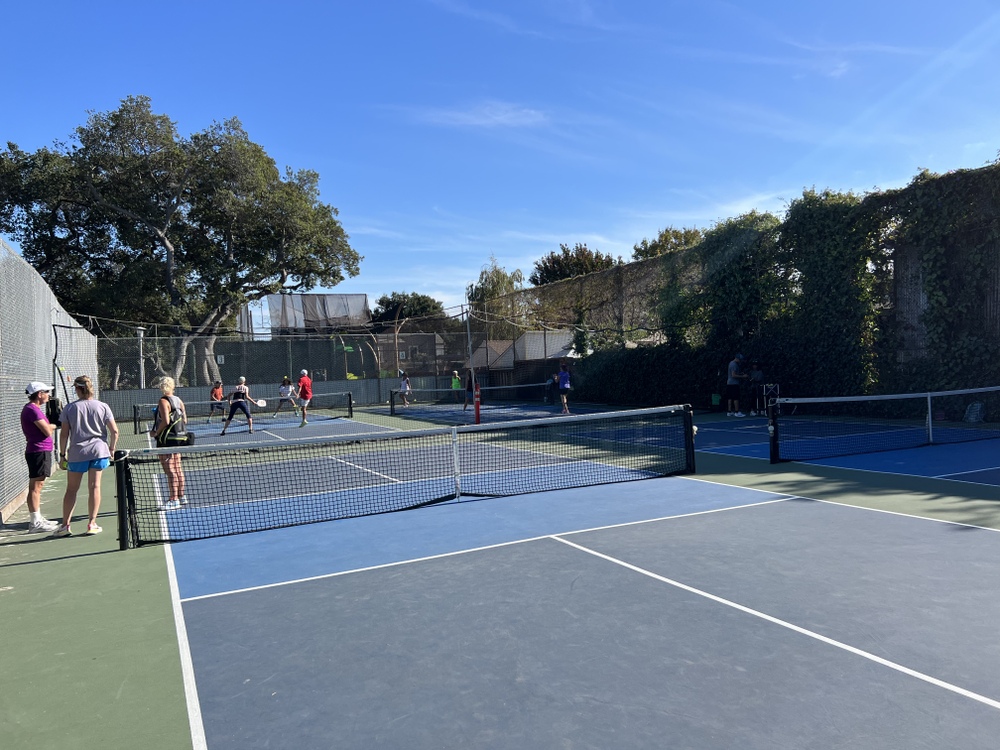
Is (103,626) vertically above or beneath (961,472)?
beneath

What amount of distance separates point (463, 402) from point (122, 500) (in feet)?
75.3

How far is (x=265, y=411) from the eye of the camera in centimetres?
2791

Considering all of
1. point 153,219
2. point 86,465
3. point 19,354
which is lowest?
point 86,465

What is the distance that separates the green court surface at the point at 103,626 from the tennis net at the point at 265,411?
13.8 meters

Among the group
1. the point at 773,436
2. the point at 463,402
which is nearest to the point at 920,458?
the point at 773,436

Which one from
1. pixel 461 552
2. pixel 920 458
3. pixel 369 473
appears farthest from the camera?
pixel 369 473

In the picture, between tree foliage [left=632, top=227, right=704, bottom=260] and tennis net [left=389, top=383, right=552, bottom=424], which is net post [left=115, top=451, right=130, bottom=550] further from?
tree foliage [left=632, top=227, right=704, bottom=260]

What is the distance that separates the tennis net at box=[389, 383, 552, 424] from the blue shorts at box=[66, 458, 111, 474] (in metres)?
13.7

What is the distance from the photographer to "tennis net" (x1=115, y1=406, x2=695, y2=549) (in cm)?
800

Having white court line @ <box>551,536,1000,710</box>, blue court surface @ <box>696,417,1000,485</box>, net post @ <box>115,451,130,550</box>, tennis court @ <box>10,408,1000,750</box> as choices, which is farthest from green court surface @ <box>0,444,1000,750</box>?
white court line @ <box>551,536,1000,710</box>

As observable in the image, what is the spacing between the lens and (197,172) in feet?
103

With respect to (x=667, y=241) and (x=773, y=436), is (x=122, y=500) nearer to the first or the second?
(x=773, y=436)

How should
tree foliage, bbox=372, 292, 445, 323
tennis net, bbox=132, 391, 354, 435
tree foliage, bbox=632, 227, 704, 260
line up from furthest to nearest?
tree foliage, bbox=372, 292, 445, 323, tree foliage, bbox=632, 227, 704, 260, tennis net, bbox=132, 391, 354, 435

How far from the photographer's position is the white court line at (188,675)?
11.1 feet
